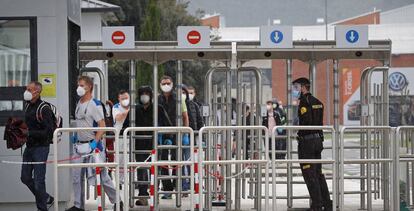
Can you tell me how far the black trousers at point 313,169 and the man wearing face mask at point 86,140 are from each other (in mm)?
2797

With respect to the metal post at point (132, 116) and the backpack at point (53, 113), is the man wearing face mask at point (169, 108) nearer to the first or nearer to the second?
the metal post at point (132, 116)

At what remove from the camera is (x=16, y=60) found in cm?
1396

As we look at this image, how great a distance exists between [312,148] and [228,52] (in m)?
2.26

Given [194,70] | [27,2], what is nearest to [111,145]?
[27,2]

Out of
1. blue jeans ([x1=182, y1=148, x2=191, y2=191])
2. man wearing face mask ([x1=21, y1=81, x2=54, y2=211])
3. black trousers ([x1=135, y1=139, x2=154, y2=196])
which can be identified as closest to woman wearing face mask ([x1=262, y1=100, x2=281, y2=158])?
blue jeans ([x1=182, y1=148, x2=191, y2=191])

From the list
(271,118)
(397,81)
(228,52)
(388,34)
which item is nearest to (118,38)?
(228,52)

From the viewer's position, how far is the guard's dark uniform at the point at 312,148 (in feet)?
44.1

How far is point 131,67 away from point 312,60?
2.95 m

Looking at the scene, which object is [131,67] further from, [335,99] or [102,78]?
[335,99]

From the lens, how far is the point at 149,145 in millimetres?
15461

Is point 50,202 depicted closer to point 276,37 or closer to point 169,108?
point 169,108

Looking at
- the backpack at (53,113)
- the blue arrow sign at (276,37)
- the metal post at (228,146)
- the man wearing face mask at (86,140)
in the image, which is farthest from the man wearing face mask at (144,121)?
the blue arrow sign at (276,37)

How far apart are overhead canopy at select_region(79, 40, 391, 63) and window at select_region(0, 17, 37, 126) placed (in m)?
0.88

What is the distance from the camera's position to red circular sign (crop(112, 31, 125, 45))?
14.3m
